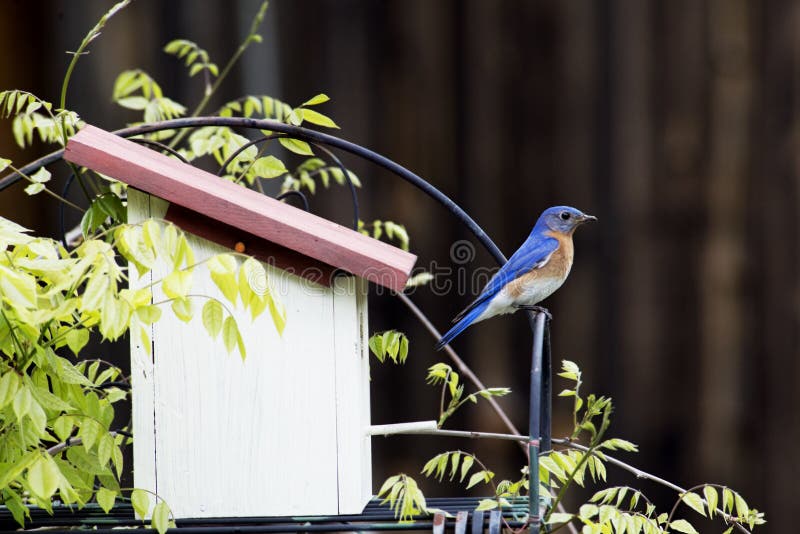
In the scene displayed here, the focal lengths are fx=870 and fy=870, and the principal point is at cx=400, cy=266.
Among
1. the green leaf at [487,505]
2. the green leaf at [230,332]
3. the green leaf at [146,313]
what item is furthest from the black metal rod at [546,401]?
the green leaf at [146,313]

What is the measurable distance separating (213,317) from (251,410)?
0.53 m

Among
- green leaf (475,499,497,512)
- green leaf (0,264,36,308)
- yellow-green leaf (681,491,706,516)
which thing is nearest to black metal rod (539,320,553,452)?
green leaf (475,499,497,512)

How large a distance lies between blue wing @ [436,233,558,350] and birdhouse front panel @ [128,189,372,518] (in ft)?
2.81

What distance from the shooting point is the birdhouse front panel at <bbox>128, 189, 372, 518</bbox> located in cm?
199

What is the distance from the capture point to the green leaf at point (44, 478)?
1536 mm

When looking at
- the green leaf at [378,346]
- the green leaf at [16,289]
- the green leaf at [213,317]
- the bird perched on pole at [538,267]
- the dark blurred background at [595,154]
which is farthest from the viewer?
the dark blurred background at [595,154]

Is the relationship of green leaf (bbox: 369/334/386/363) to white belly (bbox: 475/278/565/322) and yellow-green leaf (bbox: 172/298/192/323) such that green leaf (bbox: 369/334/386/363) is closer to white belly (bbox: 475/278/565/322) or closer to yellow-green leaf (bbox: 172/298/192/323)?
white belly (bbox: 475/278/565/322)

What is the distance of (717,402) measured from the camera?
3.40m

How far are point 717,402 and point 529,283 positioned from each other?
100 cm

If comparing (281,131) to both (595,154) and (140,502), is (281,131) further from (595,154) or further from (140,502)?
(595,154)

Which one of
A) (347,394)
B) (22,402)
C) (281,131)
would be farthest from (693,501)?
(22,402)

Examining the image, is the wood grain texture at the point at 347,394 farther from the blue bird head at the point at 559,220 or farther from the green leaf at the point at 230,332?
the blue bird head at the point at 559,220

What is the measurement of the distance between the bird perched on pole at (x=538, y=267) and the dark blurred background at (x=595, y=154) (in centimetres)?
36

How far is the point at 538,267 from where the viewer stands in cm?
307
